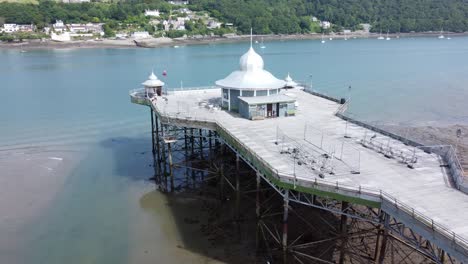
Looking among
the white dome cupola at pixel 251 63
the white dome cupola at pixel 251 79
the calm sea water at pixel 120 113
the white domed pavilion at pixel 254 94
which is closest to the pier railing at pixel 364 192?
the calm sea water at pixel 120 113

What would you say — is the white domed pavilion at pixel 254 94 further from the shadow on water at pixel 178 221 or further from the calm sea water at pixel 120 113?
the calm sea water at pixel 120 113

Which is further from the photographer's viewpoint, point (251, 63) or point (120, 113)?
point (120, 113)

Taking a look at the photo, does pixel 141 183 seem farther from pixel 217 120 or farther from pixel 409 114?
pixel 409 114

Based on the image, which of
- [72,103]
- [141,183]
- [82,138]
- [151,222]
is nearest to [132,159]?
[141,183]

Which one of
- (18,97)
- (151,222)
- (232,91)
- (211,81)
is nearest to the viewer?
(151,222)

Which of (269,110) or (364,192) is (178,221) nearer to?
(269,110)

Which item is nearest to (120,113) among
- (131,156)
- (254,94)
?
(131,156)

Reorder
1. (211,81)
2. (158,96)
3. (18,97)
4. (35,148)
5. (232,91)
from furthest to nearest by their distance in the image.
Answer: (211,81) → (18,97) → (35,148) → (158,96) → (232,91)

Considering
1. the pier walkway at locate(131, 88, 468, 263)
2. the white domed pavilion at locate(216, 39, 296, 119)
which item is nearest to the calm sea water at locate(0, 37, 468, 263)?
the pier walkway at locate(131, 88, 468, 263)
